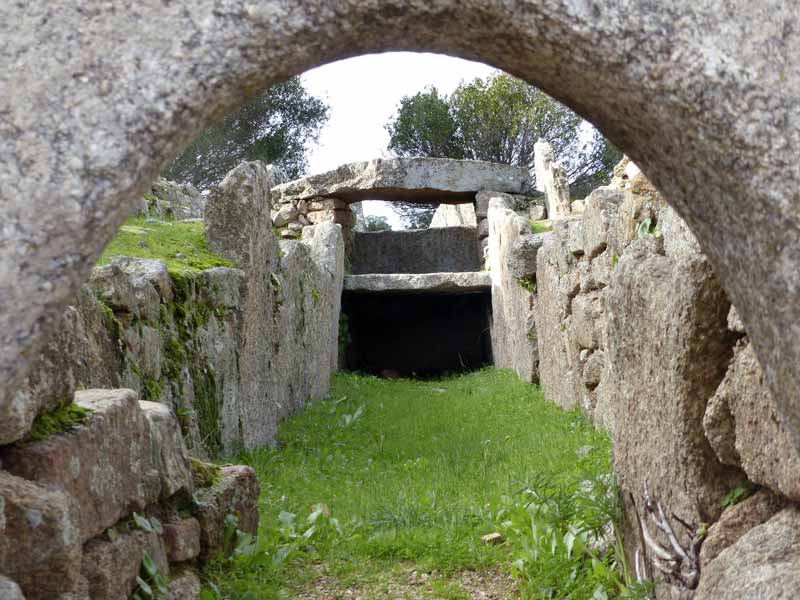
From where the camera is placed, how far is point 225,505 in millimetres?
3918

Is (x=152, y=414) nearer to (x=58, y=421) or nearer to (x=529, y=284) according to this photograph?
(x=58, y=421)

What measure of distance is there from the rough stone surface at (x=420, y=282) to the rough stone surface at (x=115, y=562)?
31.7ft

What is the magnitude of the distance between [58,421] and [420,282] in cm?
1011

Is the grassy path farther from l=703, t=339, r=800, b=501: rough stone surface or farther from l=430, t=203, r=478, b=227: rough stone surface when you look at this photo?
l=430, t=203, r=478, b=227: rough stone surface

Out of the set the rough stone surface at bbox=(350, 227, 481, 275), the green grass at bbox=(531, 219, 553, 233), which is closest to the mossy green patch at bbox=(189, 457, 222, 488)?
the green grass at bbox=(531, 219, 553, 233)

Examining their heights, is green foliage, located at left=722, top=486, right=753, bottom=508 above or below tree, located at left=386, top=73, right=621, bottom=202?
below

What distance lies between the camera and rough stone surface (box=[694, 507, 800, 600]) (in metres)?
2.11

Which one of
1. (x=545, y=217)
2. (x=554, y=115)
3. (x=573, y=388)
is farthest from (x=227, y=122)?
(x=573, y=388)

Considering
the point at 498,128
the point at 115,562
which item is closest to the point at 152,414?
the point at 115,562

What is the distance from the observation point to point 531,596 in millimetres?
3707

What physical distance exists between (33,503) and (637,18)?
177 cm

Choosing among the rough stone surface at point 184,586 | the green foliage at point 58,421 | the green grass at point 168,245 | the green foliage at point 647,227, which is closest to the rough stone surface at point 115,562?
the rough stone surface at point 184,586

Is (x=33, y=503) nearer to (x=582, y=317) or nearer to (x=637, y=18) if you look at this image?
(x=637, y=18)

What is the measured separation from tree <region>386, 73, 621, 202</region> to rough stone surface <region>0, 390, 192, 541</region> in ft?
65.9
